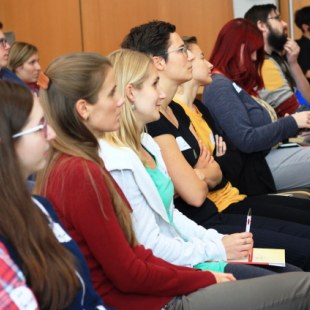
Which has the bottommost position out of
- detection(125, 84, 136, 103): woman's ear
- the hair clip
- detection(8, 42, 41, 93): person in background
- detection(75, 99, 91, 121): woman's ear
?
detection(8, 42, 41, 93): person in background

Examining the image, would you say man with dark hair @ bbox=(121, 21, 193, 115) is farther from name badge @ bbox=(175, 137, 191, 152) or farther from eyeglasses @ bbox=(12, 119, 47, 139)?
eyeglasses @ bbox=(12, 119, 47, 139)

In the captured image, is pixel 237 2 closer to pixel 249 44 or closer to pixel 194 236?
pixel 249 44

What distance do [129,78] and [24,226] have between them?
100cm

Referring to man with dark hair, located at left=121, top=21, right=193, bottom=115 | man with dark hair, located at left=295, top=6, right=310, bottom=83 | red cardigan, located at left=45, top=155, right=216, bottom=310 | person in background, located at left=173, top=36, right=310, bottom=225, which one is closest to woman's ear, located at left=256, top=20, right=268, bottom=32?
man with dark hair, located at left=295, top=6, right=310, bottom=83

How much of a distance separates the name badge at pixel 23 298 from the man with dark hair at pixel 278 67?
2.93m

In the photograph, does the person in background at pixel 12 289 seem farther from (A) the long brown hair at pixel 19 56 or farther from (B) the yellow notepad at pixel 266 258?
(A) the long brown hair at pixel 19 56

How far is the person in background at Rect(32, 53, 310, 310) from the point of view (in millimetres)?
1683

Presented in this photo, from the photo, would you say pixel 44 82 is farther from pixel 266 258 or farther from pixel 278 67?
pixel 278 67

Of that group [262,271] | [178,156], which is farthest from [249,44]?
[262,271]

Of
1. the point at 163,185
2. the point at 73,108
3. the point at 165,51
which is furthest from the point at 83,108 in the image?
the point at 165,51

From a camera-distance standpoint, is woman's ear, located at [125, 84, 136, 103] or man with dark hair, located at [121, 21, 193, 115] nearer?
woman's ear, located at [125, 84, 136, 103]

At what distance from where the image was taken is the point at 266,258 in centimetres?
227

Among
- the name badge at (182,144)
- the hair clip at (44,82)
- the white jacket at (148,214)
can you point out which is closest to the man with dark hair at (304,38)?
the name badge at (182,144)

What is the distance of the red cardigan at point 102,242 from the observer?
1.67 metres
